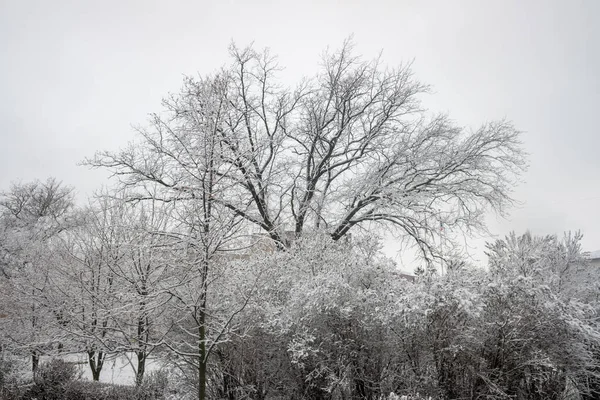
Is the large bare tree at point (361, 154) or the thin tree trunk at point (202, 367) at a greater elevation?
the large bare tree at point (361, 154)

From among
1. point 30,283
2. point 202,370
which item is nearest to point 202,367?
point 202,370

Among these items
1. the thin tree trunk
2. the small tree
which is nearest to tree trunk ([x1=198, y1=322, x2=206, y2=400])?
the thin tree trunk

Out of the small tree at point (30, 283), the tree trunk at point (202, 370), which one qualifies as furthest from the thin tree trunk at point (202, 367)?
the small tree at point (30, 283)

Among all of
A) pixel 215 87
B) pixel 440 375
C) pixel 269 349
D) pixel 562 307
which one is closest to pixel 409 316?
pixel 440 375

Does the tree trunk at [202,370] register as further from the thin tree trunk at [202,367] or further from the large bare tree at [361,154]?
the large bare tree at [361,154]

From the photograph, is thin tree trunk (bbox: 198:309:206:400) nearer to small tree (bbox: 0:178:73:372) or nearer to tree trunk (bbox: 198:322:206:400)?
tree trunk (bbox: 198:322:206:400)

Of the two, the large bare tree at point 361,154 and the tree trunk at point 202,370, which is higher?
the large bare tree at point 361,154

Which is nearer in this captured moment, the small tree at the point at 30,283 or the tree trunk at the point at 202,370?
the tree trunk at the point at 202,370

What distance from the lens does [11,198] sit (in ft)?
110

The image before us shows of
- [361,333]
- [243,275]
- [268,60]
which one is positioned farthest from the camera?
[268,60]

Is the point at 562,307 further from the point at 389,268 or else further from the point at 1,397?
the point at 1,397

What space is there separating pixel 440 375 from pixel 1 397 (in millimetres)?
10626

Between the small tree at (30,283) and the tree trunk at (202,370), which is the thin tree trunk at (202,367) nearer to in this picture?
the tree trunk at (202,370)

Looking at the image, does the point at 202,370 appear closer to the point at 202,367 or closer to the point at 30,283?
the point at 202,367
